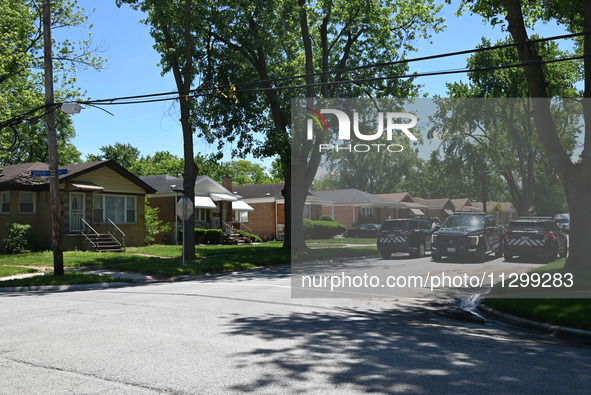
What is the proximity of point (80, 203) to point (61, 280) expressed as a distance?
1475cm

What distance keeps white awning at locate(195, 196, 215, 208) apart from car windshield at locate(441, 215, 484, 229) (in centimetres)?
2437

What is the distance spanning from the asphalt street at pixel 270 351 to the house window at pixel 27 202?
1977cm

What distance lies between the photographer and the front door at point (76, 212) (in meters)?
31.4

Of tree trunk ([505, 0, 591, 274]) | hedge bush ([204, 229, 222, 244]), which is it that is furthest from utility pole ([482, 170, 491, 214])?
hedge bush ([204, 229, 222, 244])

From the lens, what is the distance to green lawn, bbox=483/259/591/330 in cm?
1036

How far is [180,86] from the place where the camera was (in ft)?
84.7

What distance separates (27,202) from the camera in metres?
30.8

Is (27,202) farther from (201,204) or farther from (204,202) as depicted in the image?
(204,202)

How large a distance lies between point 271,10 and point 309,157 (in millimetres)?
7693

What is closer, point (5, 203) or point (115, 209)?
point (5, 203)

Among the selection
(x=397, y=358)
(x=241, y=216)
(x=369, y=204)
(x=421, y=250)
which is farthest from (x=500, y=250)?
(x=241, y=216)

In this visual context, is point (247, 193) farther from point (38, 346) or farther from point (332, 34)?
point (38, 346)

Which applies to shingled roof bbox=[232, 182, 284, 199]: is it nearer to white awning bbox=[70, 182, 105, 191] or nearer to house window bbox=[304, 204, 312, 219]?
house window bbox=[304, 204, 312, 219]

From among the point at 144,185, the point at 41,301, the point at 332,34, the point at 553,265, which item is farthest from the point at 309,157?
the point at 41,301
